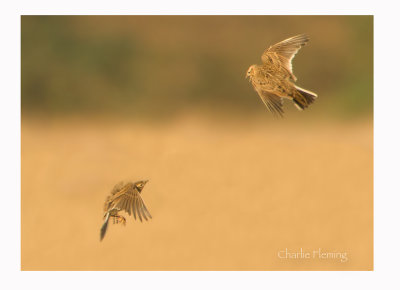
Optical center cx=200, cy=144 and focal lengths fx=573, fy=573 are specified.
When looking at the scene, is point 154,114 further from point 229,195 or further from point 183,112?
point 229,195

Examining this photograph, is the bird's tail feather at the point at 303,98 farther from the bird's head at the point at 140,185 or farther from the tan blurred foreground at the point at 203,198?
the bird's head at the point at 140,185

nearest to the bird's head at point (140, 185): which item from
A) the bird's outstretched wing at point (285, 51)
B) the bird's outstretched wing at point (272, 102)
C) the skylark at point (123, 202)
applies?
the skylark at point (123, 202)

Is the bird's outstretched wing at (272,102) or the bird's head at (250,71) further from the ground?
the bird's head at (250,71)

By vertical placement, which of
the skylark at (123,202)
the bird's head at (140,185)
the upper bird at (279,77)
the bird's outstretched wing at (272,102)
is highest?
the upper bird at (279,77)

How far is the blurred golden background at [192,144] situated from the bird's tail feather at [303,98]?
6 cm

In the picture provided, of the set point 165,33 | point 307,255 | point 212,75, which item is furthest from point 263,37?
point 307,255

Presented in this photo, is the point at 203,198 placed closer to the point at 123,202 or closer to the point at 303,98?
the point at 123,202

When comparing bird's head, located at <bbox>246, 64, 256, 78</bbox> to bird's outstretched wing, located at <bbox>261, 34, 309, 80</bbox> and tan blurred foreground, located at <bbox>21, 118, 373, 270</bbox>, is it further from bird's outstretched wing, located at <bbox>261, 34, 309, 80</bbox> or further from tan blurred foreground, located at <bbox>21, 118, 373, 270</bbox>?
tan blurred foreground, located at <bbox>21, 118, 373, 270</bbox>

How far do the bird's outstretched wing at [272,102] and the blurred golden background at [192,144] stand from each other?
5 centimetres

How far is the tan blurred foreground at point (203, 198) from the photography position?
3914 millimetres

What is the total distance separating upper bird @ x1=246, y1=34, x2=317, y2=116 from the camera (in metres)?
3.79

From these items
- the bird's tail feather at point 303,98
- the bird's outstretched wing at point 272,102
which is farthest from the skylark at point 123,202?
the bird's tail feather at point 303,98

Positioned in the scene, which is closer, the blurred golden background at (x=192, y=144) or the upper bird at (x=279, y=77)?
the upper bird at (x=279, y=77)

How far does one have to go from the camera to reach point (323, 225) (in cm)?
391
